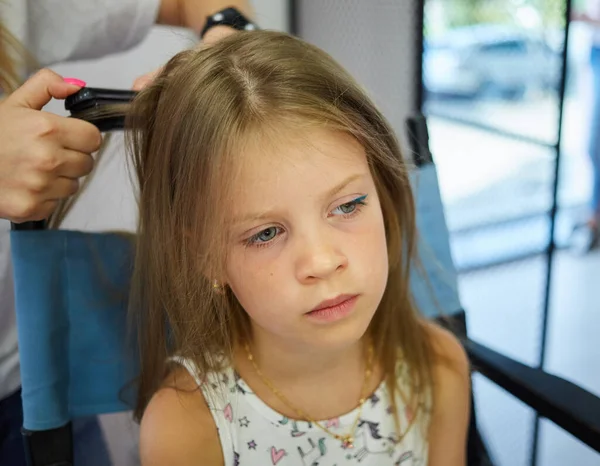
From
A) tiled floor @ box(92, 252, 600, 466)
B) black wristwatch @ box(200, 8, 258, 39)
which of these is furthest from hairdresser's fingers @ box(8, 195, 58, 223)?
tiled floor @ box(92, 252, 600, 466)

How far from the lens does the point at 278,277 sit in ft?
2.13

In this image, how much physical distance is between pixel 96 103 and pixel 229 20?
23 centimetres

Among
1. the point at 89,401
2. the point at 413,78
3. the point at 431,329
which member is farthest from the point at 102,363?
the point at 413,78

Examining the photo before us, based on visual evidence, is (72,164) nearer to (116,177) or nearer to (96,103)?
(96,103)

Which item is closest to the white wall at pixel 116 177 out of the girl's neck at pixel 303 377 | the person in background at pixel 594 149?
the girl's neck at pixel 303 377

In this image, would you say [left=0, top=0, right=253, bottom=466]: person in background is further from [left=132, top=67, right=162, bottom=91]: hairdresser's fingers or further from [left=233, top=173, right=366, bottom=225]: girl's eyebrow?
[left=233, top=173, right=366, bottom=225]: girl's eyebrow

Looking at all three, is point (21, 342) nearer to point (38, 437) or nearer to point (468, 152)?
point (38, 437)

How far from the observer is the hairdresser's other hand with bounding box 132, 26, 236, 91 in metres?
0.73

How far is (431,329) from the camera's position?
2.96 ft

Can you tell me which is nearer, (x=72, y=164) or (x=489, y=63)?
(x=72, y=164)

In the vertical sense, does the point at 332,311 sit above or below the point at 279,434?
above

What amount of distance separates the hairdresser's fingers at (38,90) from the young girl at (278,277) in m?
0.08

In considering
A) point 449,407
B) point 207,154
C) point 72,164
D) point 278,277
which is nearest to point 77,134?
point 72,164

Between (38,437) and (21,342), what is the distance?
109 millimetres
